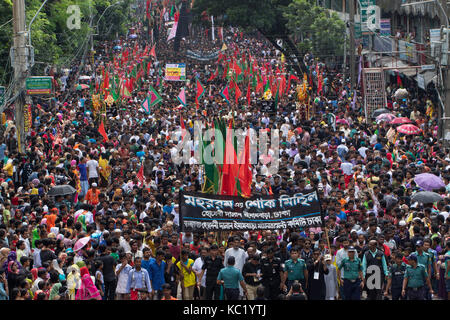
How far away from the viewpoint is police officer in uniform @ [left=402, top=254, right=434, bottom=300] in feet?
35.8

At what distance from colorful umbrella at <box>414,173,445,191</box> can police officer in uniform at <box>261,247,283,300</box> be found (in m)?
4.51

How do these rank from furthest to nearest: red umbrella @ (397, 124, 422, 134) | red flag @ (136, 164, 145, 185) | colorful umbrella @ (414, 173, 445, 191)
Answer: red umbrella @ (397, 124, 422, 134) → red flag @ (136, 164, 145, 185) → colorful umbrella @ (414, 173, 445, 191)

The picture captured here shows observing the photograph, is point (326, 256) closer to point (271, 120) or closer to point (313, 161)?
point (313, 161)

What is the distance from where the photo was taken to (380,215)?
13.9m

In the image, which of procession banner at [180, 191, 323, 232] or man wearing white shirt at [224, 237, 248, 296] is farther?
procession banner at [180, 191, 323, 232]

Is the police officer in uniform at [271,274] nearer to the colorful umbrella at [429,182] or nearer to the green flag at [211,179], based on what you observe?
the green flag at [211,179]

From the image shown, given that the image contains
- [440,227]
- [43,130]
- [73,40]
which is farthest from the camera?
[73,40]

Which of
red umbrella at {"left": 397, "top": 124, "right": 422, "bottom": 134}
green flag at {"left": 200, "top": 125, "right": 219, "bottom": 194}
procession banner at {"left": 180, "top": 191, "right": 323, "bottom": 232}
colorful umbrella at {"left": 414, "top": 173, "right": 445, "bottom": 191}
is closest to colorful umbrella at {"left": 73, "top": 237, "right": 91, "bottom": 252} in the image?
procession banner at {"left": 180, "top": 191, "right": 323, "bottom": 232}

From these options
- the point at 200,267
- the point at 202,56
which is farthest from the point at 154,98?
the point at 202,56

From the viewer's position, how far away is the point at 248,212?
11.5 meters

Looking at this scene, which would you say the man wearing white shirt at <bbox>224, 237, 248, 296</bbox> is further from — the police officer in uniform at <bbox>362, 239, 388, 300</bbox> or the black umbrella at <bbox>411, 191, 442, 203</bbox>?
the black umbrella at <bbox>411, 191, 442, 203</bbox>

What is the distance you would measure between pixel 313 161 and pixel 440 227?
19.2 feet

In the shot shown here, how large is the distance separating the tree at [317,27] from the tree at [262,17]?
142 centimetres

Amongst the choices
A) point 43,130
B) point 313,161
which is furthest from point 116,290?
point 43,130
